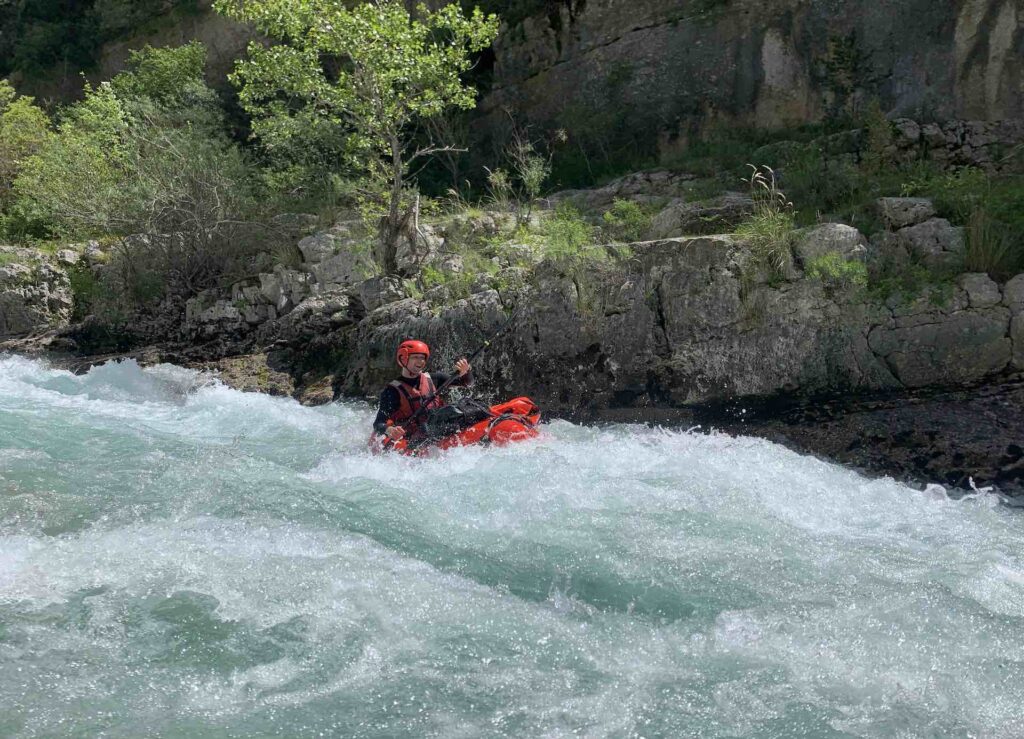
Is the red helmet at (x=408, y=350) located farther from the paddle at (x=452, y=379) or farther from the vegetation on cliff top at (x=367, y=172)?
the vegetation on cliff top at (x=367, y=172)

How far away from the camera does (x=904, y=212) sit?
7617 mm

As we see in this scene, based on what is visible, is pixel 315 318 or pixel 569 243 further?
pixel 315 318

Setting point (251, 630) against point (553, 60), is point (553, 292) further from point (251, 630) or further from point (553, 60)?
point (553, 60)

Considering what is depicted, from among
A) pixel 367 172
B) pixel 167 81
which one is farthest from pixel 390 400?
pixel 167 81

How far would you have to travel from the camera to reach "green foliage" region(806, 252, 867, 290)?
7.05 m

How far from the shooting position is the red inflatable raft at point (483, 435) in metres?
6.60

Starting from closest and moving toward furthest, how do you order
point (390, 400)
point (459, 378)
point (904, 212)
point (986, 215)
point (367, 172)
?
point (986, 215)
point (390, 400)
point (459, 378)
point (904, 212)
point (367, 172)

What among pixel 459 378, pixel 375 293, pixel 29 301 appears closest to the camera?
pixel 459 378

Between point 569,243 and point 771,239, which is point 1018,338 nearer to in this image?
point 771,239

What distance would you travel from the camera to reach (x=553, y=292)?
328 inches

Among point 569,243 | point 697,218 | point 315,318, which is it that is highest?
point 697,218

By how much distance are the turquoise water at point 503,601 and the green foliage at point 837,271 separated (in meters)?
1.89

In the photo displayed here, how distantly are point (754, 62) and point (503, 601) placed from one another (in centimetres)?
1185

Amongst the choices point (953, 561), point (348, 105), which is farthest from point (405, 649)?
point (348, 105)
